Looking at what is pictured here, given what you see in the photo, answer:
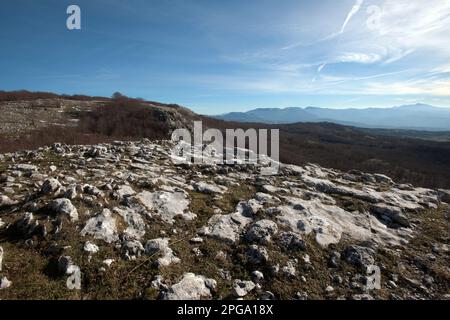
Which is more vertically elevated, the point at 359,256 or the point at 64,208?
the point at 64,208

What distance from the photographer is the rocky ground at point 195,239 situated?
19.2 ft

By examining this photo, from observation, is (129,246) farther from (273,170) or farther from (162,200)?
(273,170)

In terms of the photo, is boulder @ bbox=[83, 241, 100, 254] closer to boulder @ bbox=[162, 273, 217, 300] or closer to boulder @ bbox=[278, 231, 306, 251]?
boulder @ bbox=[162, 273, 217, 300]

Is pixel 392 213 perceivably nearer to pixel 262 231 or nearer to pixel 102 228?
pixel 262 231

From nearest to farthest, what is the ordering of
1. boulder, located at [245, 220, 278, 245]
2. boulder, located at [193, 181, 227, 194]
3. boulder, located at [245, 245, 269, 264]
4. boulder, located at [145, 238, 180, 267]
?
boulder, located at [145, 238, 180, 267]
boulder, located at [245, 245, 269, 264]
boulder, located at [245, 220, 278, 245]
boulder, located at [193, 181, 227, 194]

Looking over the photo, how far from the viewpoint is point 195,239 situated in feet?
24.8

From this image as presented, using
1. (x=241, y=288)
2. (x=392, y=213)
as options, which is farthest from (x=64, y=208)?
(x=392, y=213)

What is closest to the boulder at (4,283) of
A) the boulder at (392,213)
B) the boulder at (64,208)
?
the boulder at (64,208)

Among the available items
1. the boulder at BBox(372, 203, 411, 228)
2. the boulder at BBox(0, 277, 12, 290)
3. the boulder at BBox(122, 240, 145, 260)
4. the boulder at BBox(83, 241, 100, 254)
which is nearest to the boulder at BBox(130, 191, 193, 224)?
the boulder at BBox(122, 240, 145, 260)

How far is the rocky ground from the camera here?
587 centimetres

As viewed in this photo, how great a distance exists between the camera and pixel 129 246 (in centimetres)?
671

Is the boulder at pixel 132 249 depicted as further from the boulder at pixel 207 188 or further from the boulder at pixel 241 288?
the boulder at pixel 207 188
